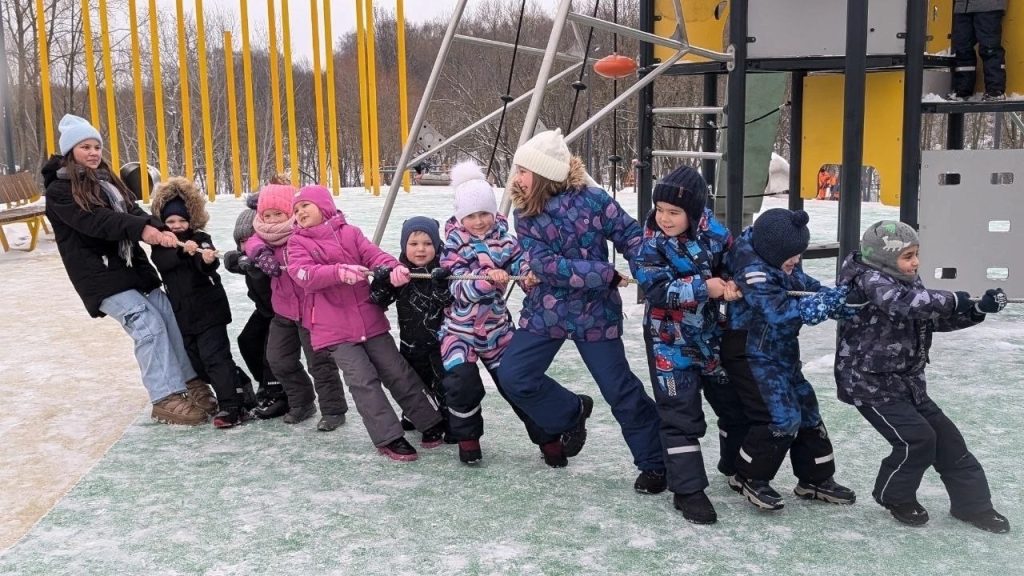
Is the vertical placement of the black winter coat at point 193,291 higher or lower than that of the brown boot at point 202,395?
higher

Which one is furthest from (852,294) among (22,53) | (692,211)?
(22,53)

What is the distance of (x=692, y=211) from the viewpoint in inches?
136

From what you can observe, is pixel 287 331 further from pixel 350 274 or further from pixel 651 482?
pixel 651 482

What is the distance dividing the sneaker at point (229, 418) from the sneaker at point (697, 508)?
2325 mm

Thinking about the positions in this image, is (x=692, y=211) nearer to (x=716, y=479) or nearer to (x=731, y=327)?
(x=731, y=327)

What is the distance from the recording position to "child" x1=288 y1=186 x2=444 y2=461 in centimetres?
430

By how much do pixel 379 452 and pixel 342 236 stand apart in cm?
99

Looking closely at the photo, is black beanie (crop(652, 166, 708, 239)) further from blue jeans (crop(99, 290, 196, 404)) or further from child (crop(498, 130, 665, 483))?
blue jeans (crop(99, 290, 196, 404))

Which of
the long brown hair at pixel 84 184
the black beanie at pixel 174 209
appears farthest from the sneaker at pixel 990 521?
the long brown hair at pixel 84 184

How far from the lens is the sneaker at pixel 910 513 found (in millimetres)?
3369

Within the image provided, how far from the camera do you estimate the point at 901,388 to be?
11.1 feet

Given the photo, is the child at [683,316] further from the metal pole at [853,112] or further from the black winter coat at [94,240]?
the black winter coat at [94,240]

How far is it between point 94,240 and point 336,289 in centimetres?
131

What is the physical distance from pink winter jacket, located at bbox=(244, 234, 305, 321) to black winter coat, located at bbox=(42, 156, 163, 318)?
1.71 feet
